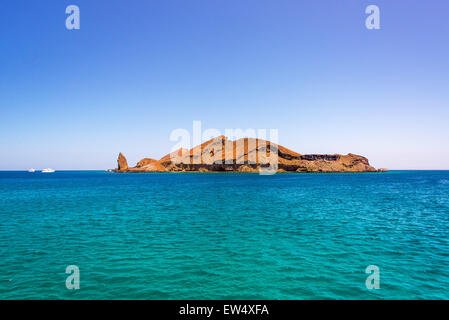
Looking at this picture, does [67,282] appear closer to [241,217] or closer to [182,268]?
[182,268]

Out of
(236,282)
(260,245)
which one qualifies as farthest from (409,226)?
(236,282)

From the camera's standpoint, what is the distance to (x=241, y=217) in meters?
30.0

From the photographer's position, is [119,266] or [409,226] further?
[409,226]

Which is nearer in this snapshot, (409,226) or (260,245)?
(260,245)

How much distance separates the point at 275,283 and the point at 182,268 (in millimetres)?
5563

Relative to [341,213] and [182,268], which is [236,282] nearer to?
[182,268]

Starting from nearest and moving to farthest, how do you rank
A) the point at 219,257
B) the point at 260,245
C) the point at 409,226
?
the point at 219,257 → the point at 260,245 → the point at 409,226

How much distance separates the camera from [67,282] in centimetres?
1278

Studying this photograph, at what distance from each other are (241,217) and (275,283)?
1755 centimetres
